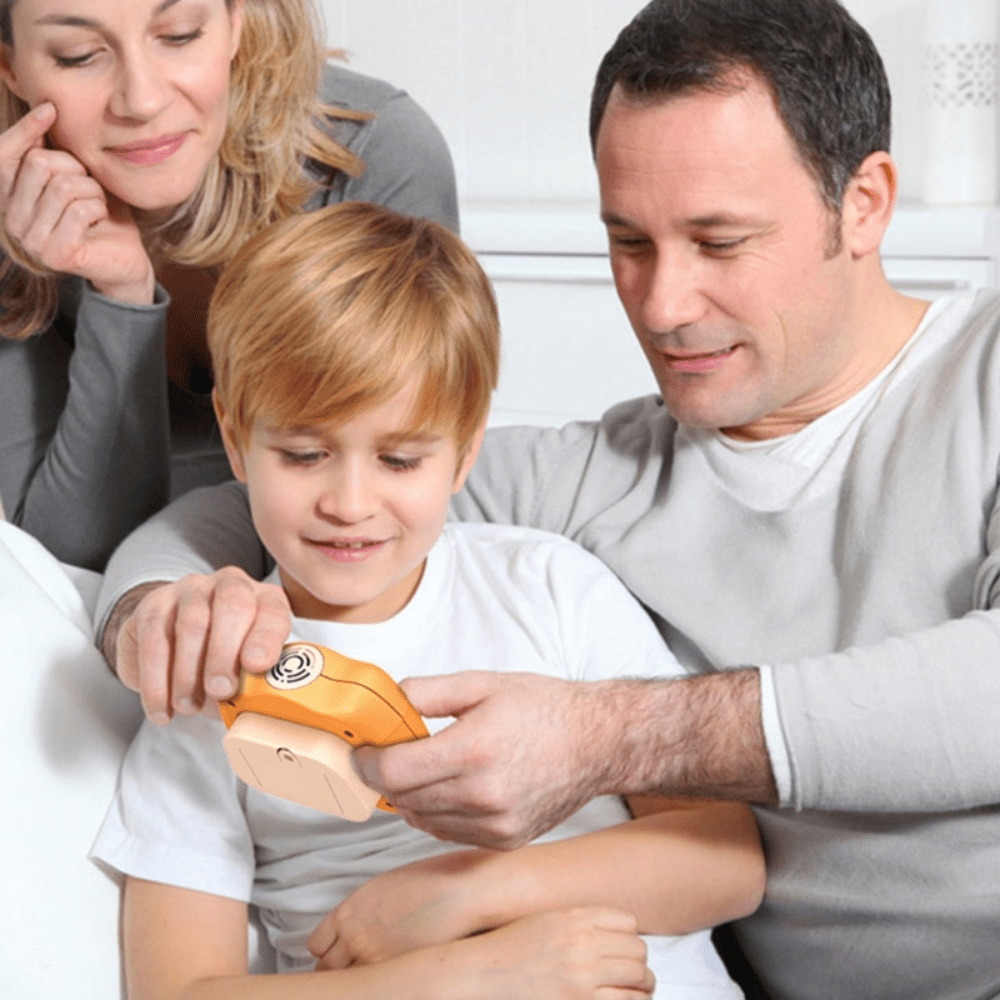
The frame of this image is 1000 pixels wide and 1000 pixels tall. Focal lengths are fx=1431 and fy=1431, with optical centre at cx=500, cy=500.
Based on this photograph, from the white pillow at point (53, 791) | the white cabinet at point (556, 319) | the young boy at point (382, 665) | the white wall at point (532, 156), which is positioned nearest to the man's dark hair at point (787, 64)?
the young boy at point (382, 665)

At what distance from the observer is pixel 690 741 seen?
3.55ft

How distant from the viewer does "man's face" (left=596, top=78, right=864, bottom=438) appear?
4.17 feet

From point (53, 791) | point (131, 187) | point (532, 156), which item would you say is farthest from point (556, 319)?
point (53, 791)

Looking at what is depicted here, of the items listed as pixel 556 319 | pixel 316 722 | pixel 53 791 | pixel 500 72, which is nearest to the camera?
pixel 316 722

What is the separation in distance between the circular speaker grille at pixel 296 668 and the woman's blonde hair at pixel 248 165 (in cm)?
82

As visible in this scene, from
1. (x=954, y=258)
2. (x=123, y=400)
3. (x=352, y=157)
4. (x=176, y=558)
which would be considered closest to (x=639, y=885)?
(x=176, y=558)

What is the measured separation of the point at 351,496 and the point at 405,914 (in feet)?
1.08

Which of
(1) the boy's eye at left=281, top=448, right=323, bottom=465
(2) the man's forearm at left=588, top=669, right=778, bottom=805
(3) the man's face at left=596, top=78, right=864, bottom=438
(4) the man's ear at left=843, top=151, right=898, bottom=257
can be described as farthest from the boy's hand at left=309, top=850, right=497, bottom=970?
(4) the man's ear at left=843, top=151, right=898, bottom=257

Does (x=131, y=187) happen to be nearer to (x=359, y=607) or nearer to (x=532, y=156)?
(x=359, y=607)

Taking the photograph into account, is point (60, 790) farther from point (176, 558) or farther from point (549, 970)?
point (549, 970)

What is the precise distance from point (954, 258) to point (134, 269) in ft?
5.62

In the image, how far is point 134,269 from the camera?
5.25 feet

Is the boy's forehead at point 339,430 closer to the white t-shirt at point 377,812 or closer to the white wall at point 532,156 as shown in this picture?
the white t-shirt at point 377,812

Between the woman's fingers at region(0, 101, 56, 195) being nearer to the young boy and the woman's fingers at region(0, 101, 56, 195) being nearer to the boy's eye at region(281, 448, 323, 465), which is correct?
the young boy
